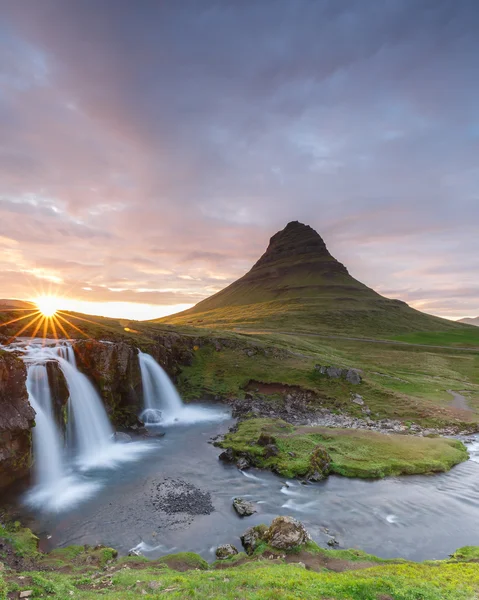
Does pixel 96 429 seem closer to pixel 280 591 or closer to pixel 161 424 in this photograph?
pixel 161 424

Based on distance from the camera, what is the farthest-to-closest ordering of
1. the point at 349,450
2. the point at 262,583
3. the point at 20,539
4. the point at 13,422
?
the point at 349,450 < the point at 13,422 < the point at 20,539 < the point at 262,583

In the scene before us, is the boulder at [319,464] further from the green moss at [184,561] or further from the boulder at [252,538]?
the green moss at [184,561]

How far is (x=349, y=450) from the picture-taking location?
36.5 metres

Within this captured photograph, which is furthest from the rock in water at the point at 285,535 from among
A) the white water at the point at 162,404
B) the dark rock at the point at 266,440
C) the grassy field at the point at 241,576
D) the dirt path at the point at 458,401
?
the dirt path at the point at 458,401

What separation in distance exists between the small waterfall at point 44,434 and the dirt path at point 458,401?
58.1 m

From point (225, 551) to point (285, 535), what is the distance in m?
3.99

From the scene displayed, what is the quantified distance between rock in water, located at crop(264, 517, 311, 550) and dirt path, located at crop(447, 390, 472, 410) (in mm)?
46716

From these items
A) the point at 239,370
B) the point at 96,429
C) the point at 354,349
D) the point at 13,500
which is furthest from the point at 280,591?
the point at 354,349

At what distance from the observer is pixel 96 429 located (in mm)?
40812

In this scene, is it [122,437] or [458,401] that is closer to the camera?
[122,437]

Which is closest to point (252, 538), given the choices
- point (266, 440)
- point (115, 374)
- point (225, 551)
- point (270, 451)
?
point (225, 551)

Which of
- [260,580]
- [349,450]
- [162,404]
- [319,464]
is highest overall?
[260,580]

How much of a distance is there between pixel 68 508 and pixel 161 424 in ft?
76.9

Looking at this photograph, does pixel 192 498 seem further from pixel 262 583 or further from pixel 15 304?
pixel 15 304
